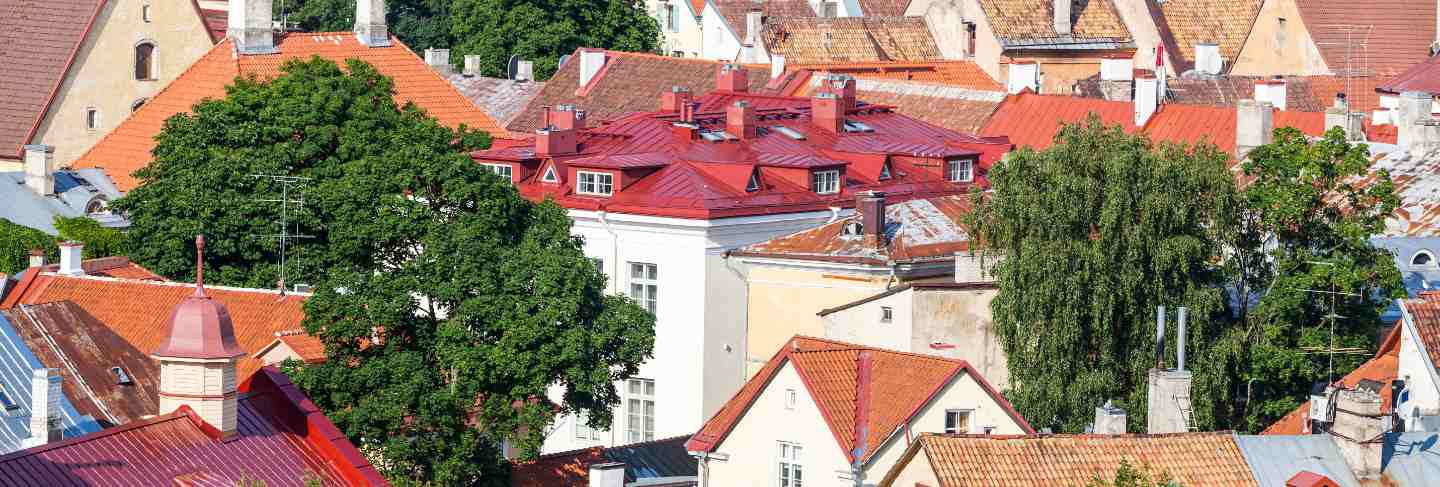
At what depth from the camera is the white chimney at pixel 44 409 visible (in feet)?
143

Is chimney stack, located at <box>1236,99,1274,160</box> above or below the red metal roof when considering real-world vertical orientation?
above

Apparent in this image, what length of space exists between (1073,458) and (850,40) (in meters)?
55.3

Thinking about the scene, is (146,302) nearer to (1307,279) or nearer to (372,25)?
(1307,279)

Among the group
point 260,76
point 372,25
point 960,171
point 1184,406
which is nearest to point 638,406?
point 960,171

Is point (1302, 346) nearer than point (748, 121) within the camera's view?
Yes

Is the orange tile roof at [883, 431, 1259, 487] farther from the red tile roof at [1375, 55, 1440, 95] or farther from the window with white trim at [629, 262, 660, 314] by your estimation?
the red tile roof at [1375, 55, 1440, 95]

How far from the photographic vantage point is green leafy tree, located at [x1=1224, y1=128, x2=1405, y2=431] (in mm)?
54125

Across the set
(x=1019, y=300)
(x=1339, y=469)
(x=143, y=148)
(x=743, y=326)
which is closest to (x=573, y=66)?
(x=143, y=148)

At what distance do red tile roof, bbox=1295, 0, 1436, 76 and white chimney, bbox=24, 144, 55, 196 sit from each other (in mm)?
36798

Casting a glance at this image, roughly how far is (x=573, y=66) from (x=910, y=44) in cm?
1106

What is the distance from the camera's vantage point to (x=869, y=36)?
316 feet

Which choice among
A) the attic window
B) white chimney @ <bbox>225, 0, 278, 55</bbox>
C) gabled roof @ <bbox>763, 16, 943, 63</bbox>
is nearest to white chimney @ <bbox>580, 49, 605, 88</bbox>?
gabled roof @ <bbox>763, 16, 943, 63</bbox>

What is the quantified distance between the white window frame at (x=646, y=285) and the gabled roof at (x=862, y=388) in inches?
494

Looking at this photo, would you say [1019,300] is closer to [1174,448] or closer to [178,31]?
[1174,448]
